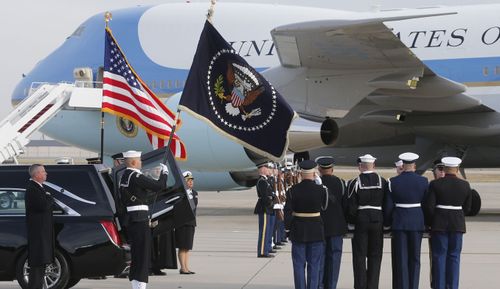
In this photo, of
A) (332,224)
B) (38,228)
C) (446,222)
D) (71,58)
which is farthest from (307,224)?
(71,58)

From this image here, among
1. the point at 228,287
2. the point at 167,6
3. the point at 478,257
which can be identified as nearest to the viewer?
the point at 228,287

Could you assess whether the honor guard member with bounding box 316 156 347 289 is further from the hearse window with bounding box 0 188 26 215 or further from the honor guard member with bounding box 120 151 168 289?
the hearse window with bounding box 0 188 26 215

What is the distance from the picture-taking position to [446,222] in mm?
11219

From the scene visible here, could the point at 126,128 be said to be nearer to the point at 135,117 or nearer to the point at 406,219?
the point at 135,117

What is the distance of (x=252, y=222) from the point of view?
22.4m

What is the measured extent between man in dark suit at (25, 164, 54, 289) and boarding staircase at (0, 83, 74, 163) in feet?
13.3

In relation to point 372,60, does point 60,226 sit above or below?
below

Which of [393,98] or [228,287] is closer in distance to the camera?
[228,287]

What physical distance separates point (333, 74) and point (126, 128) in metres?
4.52

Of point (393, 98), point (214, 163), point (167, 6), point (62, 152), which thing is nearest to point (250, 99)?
point (214, 163)

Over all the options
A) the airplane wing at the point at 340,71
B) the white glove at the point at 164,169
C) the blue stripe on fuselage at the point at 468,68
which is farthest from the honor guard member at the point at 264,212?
the blue stripe on fuselage at the point at 468,68

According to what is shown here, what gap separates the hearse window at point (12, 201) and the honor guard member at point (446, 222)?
4.64 meters

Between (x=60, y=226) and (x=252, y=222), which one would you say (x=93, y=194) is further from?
(x=252, y=222)

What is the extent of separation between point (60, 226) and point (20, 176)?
84 centimetres
